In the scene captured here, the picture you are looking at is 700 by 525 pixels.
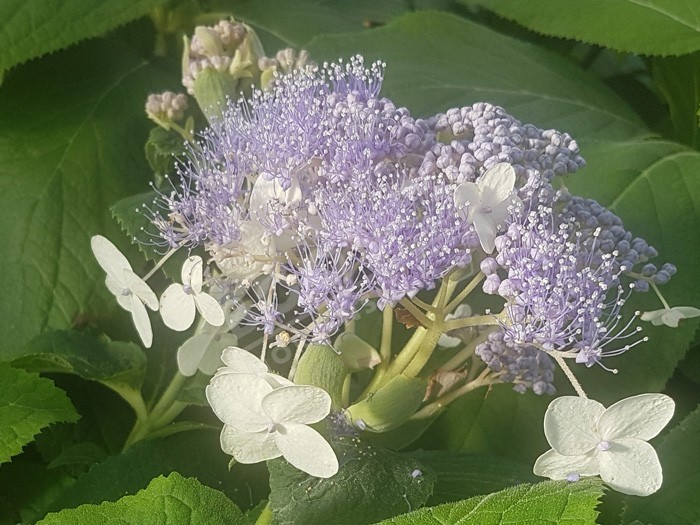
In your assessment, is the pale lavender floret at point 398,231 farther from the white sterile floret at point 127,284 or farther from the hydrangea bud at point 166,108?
the hydrangea bud at point 166,108

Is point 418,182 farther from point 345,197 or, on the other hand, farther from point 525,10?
point 525,10

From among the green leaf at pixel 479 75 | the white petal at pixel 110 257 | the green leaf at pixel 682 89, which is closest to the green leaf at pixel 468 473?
the white petal at pixel 110 257

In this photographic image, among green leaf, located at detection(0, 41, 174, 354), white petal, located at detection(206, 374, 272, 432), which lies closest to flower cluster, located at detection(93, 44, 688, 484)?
white petal, located at detection(206, 374, 272, 432)

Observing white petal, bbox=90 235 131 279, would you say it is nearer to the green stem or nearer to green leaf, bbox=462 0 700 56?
the green stem

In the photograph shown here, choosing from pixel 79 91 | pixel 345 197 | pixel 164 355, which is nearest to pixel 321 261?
pixel 345 197

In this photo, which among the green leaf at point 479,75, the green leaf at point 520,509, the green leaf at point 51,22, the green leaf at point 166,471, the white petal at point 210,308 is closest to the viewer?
the green leaf at point 520,509
